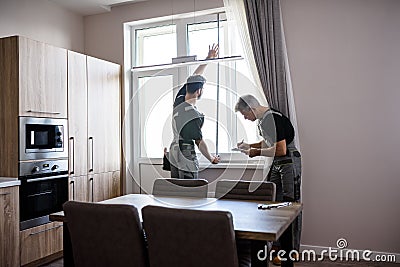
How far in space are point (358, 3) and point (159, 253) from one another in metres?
2.98

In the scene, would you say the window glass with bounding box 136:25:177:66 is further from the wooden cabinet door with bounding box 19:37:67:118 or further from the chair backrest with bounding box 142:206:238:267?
the chair backrest with bounding box 142:206:238:267

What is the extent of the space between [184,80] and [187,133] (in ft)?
3.51

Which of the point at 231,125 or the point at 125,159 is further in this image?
the point at 125,159

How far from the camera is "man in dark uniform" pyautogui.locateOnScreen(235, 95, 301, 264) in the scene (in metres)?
3.41

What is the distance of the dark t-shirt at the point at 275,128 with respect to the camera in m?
3.39

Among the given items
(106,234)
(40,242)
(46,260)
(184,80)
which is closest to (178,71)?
(184,80)

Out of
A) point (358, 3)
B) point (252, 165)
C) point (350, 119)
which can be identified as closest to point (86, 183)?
point (252, 165)

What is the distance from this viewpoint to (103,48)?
188 inches

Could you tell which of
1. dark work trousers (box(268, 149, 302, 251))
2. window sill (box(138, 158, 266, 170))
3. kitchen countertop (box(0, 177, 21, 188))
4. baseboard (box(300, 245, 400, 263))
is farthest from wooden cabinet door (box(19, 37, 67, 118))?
baseboard (box(300, 245, 400, 263))

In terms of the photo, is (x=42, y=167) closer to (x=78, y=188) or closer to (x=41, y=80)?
(x=78, y=188)

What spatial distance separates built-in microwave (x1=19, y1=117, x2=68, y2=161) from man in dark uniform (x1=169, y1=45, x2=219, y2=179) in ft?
3.55

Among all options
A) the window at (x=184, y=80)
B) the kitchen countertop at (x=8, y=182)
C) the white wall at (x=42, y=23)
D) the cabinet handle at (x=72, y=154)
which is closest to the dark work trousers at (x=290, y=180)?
the window at (x=184, y=80)

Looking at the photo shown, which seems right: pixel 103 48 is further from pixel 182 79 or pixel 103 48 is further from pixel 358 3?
pixel 358 3

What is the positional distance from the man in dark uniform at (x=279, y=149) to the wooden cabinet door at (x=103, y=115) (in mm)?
1595
